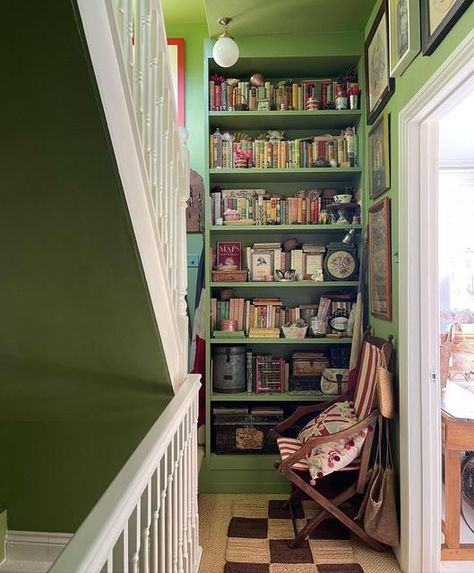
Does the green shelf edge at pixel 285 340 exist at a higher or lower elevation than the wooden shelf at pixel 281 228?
lower

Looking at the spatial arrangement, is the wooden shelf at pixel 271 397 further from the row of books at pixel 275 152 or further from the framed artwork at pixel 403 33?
the framed artwork at pixel 403 33

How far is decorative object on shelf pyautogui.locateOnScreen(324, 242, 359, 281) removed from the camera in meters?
2.75

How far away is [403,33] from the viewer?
1844 millimetres

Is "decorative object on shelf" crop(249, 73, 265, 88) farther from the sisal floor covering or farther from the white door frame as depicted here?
the sisal floor covering

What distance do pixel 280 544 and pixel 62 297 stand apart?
1665 mm

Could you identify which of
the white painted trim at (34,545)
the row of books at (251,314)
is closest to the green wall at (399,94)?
the row of books at (251,314)

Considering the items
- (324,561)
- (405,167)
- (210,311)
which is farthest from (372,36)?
(324,561)

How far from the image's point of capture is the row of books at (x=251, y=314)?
2830mm

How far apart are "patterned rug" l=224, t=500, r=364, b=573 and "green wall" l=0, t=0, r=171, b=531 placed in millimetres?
765

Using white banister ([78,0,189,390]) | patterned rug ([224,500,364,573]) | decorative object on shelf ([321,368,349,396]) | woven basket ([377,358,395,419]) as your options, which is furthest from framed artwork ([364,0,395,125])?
patterned rug ([224,500,364,573])

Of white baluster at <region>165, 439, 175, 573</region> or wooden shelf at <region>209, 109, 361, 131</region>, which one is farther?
wooden shelf at <region>209, 109, 361, 131</region>

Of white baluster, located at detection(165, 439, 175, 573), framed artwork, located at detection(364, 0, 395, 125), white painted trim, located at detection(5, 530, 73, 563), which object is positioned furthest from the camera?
white painted trim, located at detection(5, 530, 73, 563)

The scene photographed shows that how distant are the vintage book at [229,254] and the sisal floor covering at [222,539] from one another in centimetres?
148

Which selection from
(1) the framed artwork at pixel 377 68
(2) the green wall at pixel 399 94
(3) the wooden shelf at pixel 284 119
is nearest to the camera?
(2) the green wall at pixel 399 94
